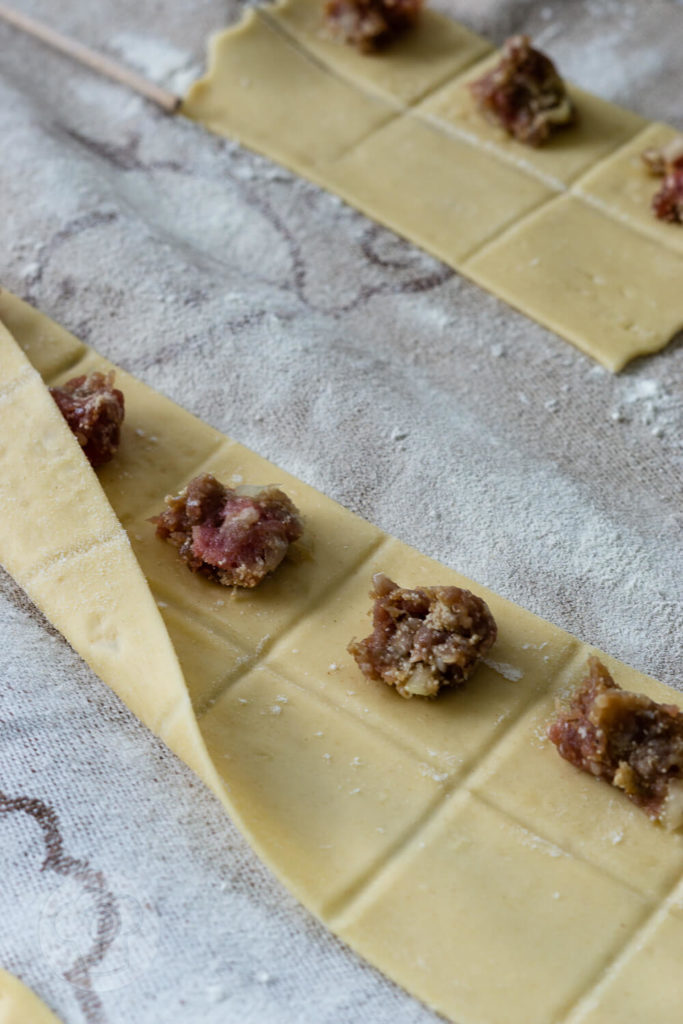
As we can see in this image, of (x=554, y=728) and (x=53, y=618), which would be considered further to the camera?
(x=53, y=618)

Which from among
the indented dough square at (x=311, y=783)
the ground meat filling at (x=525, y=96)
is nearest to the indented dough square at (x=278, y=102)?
the ground meat filling at (x=525, y=96)

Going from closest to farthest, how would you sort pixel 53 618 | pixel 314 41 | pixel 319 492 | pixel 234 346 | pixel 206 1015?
pixel 206 1015
pixel 53 618
pixel 319 492
pixel 234 346
pixel 314 41

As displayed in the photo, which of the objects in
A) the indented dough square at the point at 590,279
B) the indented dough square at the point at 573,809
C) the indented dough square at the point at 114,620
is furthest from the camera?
the indented dough square at the point at 590,279

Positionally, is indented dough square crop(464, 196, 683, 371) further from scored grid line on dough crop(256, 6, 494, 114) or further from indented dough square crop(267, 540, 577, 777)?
indented dough square crop(267, 540, 577, 777)

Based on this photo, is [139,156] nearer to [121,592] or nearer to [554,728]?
[121,592]

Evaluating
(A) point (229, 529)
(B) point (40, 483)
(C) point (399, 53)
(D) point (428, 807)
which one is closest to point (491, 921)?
(D) point (428, 807)

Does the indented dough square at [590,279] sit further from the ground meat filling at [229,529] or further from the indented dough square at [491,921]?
the indented dough square at [491,921]

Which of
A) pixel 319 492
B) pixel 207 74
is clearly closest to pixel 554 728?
pixel 319 492
